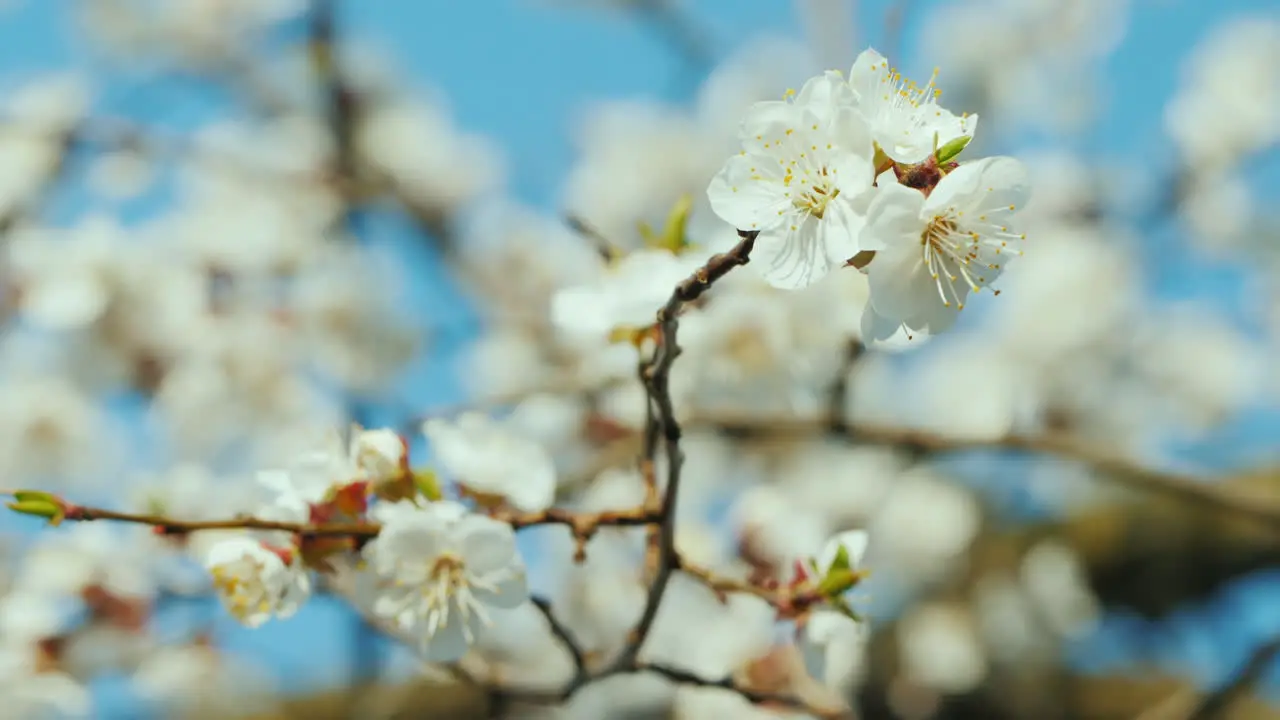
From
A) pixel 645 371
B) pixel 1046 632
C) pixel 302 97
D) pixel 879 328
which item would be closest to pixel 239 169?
pixel 302 97

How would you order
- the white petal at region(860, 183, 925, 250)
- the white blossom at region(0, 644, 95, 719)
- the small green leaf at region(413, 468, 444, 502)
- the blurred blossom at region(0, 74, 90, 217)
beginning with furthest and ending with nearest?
the blurred blossom at region(0, 74, 90, 217)
the white blossom at region(0, 644, 95, 719)
the small green leaf at region(413, 468, 444, 502)
the white petal at region(860, 183, 925, 250)

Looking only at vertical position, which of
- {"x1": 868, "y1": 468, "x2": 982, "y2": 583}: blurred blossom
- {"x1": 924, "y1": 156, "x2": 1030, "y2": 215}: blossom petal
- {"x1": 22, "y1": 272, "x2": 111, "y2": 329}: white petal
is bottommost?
{"x1": 924, "y1": 156, "x2": 1030, "y2": 215}: blossom petal

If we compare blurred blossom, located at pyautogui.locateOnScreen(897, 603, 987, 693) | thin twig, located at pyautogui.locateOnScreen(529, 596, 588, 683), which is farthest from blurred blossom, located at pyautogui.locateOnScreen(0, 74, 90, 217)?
blurred blossom, located at pyautogui.locateOnScreen(897, 603, 987, 693)

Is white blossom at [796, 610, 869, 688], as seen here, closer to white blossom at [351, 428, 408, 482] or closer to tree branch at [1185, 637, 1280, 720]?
white blossom at [351, 428, 408, 482]

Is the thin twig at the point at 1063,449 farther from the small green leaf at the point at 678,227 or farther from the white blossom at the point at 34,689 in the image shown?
the white blossom at the point at 34,689

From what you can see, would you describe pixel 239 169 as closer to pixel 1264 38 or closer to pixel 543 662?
pixel 543 662

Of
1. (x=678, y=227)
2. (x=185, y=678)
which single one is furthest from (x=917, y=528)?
(x=678, y=227)

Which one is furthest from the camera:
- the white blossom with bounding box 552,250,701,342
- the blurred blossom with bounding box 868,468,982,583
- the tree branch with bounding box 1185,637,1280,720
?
the blurred blossom with bounding box 868,468,982,583
